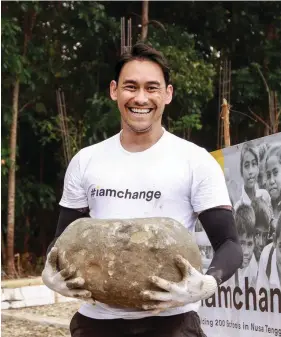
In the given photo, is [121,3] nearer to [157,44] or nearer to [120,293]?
[157,44]

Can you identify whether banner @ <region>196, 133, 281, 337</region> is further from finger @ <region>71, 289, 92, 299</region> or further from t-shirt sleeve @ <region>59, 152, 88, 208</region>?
finger @ <region>71, 289, 92, 299</region>

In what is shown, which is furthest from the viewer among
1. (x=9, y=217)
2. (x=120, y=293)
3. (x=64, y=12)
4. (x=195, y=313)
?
(x=64, y=12)

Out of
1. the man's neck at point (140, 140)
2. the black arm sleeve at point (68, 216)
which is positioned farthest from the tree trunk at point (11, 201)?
the man's neck at point (140, 140)

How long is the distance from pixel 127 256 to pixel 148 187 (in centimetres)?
25

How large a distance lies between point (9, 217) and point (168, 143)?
9.06 m

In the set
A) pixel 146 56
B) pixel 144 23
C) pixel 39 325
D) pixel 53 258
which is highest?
pixel 144 23

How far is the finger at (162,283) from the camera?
7.70 ft

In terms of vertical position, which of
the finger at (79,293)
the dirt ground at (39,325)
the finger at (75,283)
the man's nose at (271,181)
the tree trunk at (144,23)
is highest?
the tree trunk at (144,23)

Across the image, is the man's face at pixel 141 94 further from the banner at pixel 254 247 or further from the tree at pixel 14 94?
the tree at pixel 14 94

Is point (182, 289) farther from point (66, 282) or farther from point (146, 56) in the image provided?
point (146, 56)

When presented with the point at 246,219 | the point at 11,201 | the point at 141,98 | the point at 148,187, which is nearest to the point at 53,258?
the point at 148,187

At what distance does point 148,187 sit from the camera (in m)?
2.61

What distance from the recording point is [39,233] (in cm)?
1372

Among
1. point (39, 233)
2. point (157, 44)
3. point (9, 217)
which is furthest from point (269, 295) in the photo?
point (39, 233)
